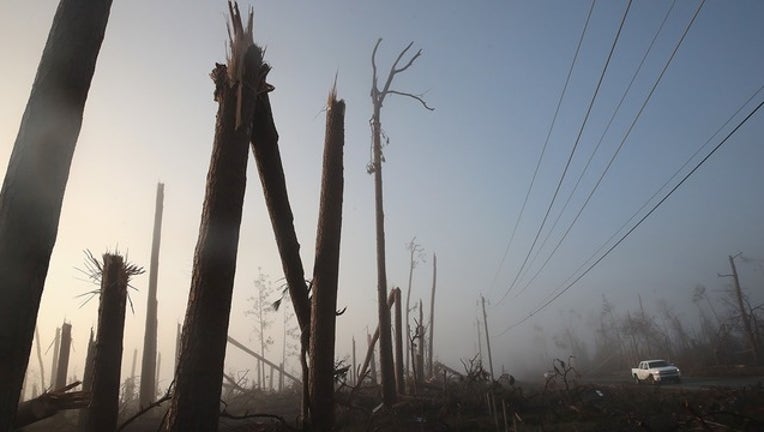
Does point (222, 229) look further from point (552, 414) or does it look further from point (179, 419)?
point (552, 414)

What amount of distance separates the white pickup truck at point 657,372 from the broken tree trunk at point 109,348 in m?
27.7

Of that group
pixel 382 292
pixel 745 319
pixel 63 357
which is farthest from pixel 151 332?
pixel 745 319

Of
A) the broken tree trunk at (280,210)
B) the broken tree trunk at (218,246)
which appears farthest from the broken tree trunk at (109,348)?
the broken tree trunk at (218,246)

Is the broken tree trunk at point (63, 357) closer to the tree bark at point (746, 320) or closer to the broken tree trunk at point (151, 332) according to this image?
the broken tree trunk at point (151, 332)

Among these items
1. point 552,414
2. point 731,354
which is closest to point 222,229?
point 552,414

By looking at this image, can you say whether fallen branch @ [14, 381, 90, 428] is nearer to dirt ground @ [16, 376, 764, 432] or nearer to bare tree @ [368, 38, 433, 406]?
dirt ground @ [16, 376, 764, 432]

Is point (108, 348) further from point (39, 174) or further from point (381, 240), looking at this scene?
point (381, 240)

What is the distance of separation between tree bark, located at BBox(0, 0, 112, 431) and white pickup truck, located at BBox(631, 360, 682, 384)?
2972cm

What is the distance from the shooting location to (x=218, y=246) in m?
3.04

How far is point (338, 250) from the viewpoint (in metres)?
6.13

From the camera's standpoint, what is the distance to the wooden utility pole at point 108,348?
21.3 feet

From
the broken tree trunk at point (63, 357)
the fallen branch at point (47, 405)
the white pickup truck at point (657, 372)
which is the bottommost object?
the white pickup truck at point (657, 372)

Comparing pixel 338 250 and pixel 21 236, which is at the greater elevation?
pixel 338 250

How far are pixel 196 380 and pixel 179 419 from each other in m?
0.25
